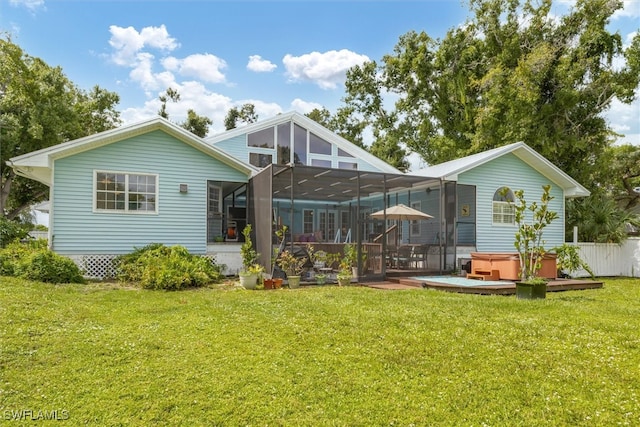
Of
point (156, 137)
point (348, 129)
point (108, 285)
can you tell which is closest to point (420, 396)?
point (108, 285)

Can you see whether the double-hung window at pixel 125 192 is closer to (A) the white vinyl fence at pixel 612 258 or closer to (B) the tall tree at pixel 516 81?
(A) the white vinyl fence at pixel 612 258

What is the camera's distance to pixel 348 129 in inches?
1118

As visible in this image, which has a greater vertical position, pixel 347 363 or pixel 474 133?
pixel 474 133

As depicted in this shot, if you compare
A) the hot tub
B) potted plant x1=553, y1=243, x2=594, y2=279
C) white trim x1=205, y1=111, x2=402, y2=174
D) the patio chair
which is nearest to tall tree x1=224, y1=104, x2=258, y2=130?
white trim x1=205, y1=111, x2=402, y2=174

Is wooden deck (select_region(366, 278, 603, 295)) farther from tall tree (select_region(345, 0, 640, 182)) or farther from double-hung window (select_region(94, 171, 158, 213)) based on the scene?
tall tree (select_region(345, 0, 640, 182))

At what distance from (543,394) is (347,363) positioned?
1.78 metres

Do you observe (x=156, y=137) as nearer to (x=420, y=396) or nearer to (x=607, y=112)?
(x=420, y=396)

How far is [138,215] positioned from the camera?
11.0 meters

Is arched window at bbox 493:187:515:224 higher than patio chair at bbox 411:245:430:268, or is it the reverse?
arched window at bbox 493:187:515:224

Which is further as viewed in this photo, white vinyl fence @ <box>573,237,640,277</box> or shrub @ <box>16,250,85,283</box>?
white vinyl fence @ <box>573,237,640,277</box>

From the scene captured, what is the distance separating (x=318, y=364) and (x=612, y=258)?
1522 cm

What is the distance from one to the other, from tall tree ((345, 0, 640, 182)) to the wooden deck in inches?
373

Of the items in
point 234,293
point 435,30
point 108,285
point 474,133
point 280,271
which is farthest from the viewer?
point 435,30

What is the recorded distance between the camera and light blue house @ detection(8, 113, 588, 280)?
33.9 ft
